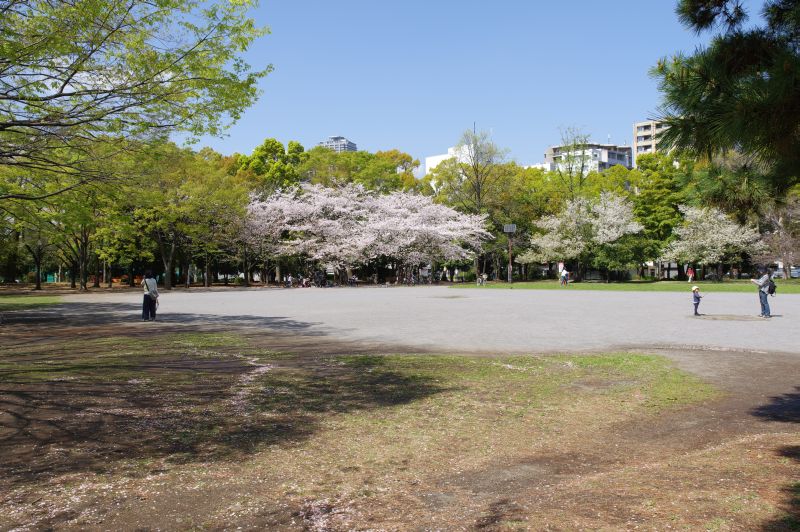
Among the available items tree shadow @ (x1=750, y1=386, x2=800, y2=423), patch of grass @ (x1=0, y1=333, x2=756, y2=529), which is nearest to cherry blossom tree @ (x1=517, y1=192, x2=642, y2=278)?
patch of grass @ (x1=0, y1=333, x2=756, y2=529)

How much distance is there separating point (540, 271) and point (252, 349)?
62.0 metres

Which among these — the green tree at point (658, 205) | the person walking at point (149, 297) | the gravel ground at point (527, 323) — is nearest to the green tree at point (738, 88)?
the gravel ground at point (527, 323)

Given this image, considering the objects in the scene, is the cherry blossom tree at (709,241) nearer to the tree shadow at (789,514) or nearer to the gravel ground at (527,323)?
the gravel ground at (527,323)

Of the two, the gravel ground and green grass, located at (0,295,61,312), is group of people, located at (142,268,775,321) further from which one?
green grass, located at (0,295,61,312)

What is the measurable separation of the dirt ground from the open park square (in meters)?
0.02

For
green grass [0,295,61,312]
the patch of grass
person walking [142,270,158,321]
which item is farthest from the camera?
green grass [0,295,61,312]

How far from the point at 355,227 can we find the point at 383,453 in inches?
1821

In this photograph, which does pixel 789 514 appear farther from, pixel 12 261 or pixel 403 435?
pixel 12 261

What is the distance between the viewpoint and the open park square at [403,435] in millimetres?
3980

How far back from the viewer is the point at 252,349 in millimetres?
11797

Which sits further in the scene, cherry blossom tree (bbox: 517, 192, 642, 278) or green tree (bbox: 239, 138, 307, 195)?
green tree (bbox: 239, 138, 307, 195)

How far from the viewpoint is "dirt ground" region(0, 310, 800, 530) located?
391 cm

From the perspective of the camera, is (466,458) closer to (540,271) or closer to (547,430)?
(547,430)

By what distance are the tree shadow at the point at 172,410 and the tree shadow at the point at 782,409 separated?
385 cm
